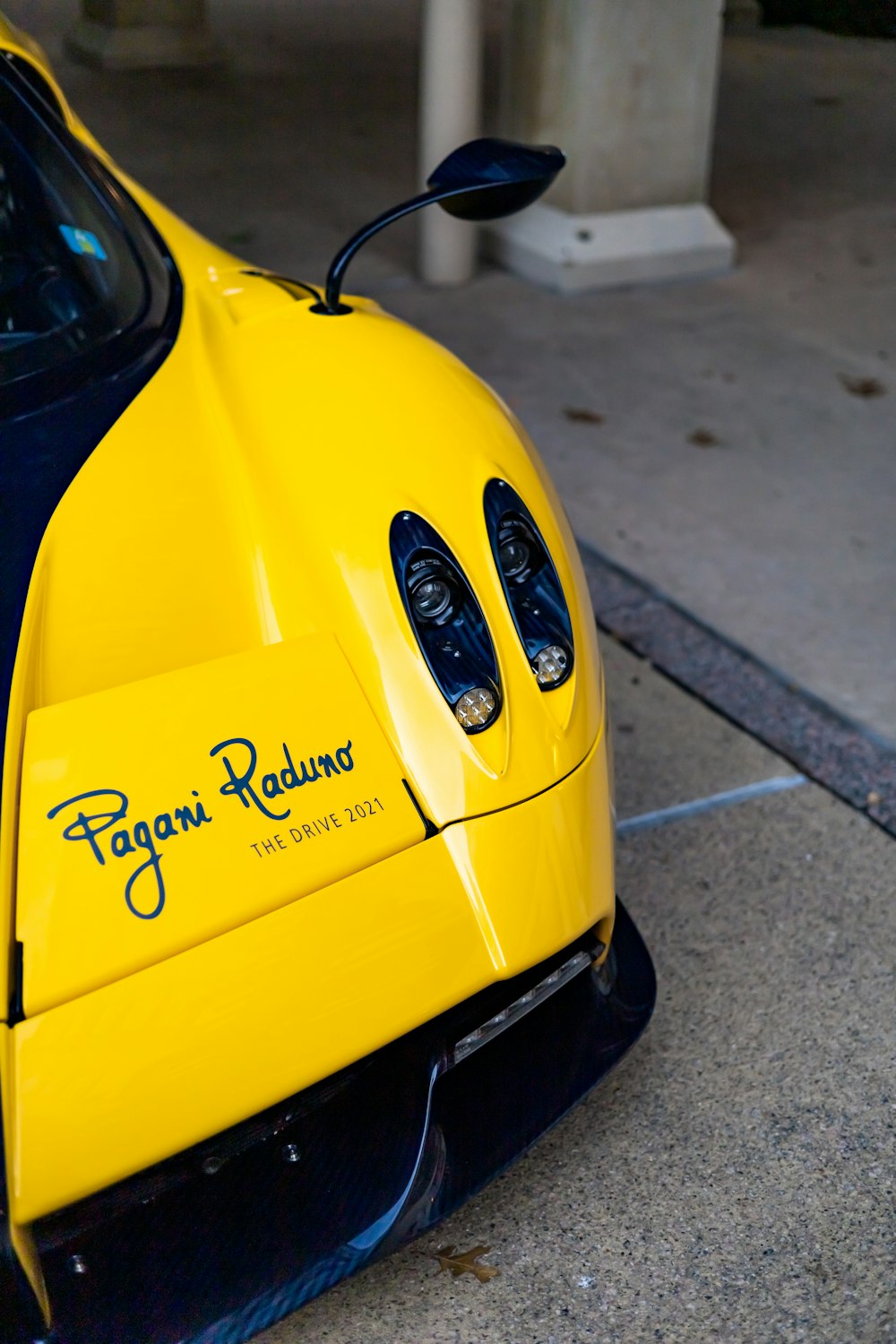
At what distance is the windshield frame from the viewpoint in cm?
181

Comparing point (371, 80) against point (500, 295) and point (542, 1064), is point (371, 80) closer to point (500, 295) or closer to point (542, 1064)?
point (500, 295)

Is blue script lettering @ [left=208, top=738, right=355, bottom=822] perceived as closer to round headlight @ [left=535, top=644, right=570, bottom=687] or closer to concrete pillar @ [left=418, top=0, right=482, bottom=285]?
round headlight @ [left=535, top=644, right=570, bottom=687]

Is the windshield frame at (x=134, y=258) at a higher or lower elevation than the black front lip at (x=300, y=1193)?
higher

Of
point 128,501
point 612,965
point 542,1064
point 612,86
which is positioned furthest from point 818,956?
point 612,86

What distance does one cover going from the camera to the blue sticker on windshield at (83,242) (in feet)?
6.53

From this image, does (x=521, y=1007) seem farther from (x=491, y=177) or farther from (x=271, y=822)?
(x=491, y=177)

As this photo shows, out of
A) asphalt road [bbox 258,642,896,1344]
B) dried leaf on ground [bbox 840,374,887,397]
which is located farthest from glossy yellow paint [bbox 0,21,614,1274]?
dried leaf on ground [bbox 840,374,887,397]

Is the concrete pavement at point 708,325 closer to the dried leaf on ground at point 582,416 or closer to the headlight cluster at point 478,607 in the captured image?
the dried leaf on ground at point 582,416

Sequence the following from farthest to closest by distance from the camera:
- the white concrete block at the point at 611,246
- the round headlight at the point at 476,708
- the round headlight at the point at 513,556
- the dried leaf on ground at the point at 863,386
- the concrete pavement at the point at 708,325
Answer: the white concrete block at the point at 611,246, the dried leaf on ground at the point at 863,386, the concrete pavement at the point at 708,325, the round headlight at the point at 513,556, the round headlight at the point at 476,708

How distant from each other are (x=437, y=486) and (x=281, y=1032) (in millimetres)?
752

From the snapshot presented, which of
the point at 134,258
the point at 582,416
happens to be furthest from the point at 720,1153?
the point at 582,416

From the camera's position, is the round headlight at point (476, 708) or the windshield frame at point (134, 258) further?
the windshield frame at point (134, 258)

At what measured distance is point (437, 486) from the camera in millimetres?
1697

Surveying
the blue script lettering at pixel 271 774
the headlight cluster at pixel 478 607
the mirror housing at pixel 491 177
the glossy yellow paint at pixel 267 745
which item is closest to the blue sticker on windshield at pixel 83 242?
the glossy yellow paint at pixel 267 745
